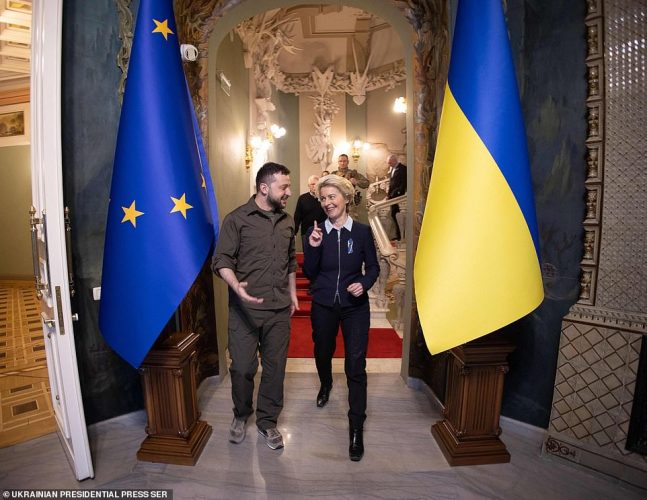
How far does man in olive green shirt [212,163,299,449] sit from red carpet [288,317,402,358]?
5.37ft

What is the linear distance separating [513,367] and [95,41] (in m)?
3.82

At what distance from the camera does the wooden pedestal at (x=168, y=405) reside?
2271mm

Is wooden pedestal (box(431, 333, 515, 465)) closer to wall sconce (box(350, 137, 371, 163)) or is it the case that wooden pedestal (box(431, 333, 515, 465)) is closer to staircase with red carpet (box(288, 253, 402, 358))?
staircase with red carpet (box(288, 253, 402, 358))

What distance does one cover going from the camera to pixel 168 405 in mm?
2326

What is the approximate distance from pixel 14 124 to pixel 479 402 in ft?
34.4

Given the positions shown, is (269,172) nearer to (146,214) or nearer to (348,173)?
(146,214)

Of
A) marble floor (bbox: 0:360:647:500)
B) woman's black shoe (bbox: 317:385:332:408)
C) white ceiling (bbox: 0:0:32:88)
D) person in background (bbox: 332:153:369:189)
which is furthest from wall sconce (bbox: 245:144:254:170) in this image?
marble floor (bbox: 0:360:647:500)

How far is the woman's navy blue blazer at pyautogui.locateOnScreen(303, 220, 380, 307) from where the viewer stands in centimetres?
245

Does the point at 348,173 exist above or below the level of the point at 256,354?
above

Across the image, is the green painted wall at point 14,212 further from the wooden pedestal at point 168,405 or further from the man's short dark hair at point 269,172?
the man's short dark hair at point 269,172

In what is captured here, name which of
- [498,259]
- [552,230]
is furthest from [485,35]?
[552,230]

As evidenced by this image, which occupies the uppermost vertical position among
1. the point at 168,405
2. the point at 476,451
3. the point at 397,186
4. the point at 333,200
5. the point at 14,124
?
the point at 14,124

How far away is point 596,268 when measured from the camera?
2.22m

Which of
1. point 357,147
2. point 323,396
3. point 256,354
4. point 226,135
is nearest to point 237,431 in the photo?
point 256,354
